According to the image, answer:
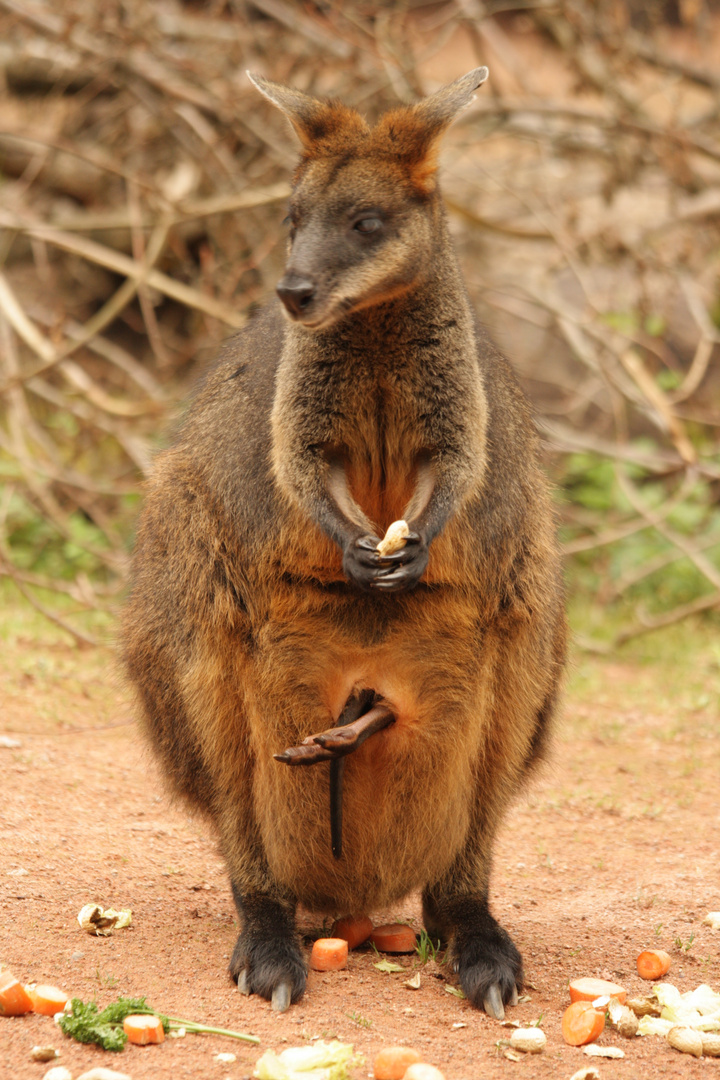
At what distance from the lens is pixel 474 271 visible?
30.0ft

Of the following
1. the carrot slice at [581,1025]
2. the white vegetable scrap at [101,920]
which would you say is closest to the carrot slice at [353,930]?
the white vegetable scrap at [101,920]

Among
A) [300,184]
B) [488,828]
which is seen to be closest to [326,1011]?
[488,828]

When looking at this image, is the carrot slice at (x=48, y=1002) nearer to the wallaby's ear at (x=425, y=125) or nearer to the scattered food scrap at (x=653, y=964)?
the scattered food scrap at (x=653, y=964)

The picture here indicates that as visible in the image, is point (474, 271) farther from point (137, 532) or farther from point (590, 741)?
point (137, 532)

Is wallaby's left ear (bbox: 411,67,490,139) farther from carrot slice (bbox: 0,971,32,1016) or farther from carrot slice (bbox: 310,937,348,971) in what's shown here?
carrot slice (bbox: 0,971,32,1016)

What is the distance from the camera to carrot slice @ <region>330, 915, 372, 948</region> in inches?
136

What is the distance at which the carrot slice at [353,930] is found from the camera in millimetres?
3449

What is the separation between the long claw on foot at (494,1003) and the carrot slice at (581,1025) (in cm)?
19

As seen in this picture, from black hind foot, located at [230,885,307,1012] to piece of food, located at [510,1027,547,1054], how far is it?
1.77ft

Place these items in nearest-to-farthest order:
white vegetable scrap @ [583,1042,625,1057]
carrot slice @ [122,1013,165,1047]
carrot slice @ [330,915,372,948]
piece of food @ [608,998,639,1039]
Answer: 1. carrot slice @ [122,1013,165,1047]
2. white vegetable scrap @ [583,1042,625,1057]
3. piece of food @ [608,998,639,1039]
4. carrot slice @ [330,915,372,948]

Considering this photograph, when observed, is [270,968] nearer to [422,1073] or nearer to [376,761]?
[376,761]

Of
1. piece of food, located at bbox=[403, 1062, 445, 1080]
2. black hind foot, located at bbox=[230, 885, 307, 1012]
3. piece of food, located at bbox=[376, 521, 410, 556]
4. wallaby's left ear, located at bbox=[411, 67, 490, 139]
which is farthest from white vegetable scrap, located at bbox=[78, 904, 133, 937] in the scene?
wallaby's left ear, located at bbox=[411, 67, 490, 139]

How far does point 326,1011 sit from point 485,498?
1.34 m

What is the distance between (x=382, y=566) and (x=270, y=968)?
3.38ft
